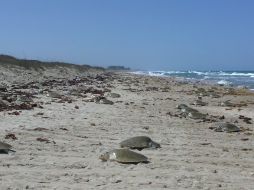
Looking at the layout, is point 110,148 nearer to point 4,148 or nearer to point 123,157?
point 123,157

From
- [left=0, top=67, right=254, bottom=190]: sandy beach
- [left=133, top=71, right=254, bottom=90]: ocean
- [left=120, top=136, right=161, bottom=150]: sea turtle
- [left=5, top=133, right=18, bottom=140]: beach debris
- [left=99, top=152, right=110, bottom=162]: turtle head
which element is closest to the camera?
[left=0, top=67, right=254, bottom=190]: sandy beach

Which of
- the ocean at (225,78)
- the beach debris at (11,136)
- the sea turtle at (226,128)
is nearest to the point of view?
the beach debris at (11,136)

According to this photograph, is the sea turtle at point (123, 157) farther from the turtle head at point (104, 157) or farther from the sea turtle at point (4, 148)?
the sea turtle at point (4, 148)

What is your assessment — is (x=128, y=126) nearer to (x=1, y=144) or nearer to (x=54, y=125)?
(x=54, y=125)

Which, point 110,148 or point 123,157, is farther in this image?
point 110,148

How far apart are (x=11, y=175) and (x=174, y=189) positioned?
8.12ft

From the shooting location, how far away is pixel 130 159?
8.99m

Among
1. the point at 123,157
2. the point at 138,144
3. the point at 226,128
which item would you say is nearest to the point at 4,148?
the point at 123,157

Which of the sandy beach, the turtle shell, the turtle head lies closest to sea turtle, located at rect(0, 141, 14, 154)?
the turtle shell

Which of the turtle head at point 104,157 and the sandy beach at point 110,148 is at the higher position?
the turtle head at point 104,157

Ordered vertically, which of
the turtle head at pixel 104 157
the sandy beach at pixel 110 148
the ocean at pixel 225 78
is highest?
the ocean at pixel 225 78

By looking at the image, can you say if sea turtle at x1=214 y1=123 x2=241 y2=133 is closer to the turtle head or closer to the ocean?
the turtle head

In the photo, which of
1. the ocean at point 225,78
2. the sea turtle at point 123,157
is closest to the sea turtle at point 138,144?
the sea turtle at point 123,157

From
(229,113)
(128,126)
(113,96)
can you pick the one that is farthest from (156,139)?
(113,96)
